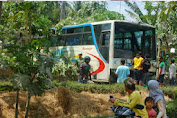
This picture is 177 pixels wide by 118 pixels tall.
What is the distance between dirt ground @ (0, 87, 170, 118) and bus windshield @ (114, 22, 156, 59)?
600 cm

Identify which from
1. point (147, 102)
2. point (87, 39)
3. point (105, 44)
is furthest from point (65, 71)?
point (147, 102)

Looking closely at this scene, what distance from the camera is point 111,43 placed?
1249 centimetres

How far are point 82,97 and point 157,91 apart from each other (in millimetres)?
2923

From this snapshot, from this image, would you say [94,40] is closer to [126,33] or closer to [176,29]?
[126,33]

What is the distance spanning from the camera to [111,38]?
1254 cm

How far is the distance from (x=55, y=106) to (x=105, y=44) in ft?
21.4

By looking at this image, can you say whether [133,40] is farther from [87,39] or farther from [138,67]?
[87,39]

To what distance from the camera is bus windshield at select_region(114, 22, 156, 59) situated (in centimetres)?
1294

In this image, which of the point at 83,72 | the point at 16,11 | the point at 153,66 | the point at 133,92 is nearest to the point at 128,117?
the point at 133,92

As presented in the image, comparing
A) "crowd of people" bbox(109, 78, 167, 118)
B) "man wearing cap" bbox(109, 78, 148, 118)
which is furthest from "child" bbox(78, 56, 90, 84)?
"man wearing cap" bbox(109, 78, 148, 118)

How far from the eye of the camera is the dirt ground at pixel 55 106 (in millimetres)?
6503

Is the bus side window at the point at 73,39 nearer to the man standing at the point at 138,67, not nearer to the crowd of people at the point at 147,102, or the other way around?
the man standing at the point at 138,67

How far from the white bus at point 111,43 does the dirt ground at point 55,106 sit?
17.3 feet

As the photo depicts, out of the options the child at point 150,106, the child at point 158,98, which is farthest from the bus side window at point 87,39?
the child at point 150,106
